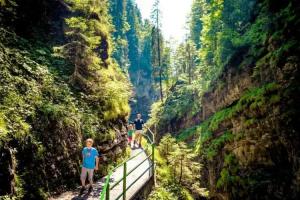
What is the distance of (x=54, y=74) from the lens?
13.3 metres

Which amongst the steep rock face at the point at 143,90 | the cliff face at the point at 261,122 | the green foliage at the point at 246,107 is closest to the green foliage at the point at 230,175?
the cliff face at the point at 261,122

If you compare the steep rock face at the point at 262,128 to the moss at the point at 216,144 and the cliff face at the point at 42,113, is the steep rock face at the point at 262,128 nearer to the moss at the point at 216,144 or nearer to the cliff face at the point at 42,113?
the moss at the point at 216,144

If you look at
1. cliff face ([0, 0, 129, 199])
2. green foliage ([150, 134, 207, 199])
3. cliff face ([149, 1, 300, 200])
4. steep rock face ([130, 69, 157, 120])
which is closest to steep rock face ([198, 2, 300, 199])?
cliff face ([149, 1, 300, 200])

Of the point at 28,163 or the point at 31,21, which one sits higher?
the point at 31,21

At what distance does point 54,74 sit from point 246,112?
42.9 feet

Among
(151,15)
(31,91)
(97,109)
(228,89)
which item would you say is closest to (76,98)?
(97,109)

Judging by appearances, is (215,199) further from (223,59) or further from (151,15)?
(151,15)

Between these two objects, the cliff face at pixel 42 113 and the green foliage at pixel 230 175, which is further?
the green foliage at pixel 230 175

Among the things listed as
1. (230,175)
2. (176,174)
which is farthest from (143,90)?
(176,174)

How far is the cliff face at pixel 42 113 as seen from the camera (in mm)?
8500

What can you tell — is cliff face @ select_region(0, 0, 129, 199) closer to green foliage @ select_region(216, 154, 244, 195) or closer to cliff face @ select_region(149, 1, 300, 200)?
green foliage @ select_region(216, 154, 244, 195)

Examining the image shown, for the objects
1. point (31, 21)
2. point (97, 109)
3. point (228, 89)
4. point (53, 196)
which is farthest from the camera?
point (228, 89)

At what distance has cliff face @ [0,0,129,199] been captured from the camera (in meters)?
8.50

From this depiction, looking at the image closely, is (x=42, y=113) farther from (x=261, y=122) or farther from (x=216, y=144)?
(x=216, y=144)
